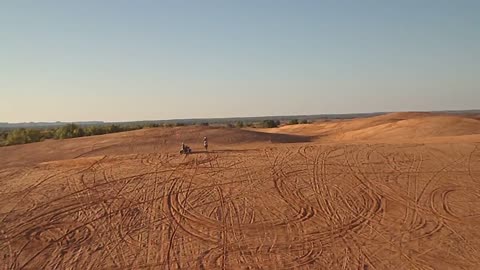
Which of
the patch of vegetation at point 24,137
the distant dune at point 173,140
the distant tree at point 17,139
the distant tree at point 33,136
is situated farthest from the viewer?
the distant tree at point 33,136

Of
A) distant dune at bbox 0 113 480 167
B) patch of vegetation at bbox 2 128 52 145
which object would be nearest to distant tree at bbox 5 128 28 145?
patch of vegetation at bbox 2 128 52 145

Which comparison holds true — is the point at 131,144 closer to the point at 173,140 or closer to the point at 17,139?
the point at 173,140

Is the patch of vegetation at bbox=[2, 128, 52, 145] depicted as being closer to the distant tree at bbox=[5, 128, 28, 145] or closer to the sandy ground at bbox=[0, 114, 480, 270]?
the distant tree at bbox=[5, 128, 28, 145]

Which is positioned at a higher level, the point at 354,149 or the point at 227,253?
the point at 354,149

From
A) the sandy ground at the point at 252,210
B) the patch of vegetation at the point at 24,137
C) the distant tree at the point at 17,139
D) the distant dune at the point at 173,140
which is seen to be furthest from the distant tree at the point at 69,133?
the sandy ground at the point at 252,210

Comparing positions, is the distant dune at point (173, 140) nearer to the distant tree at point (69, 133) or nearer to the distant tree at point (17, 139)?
the distant tree at point (17, 139)

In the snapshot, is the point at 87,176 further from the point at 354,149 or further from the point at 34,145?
the point at 34,145

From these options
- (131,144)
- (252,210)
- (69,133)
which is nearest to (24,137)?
(69,133)

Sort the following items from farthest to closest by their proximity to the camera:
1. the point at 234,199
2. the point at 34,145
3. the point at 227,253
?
the point at 34,145 → the point at 234,199 → the point at 227,253

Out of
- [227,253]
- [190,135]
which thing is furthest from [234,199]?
[190,135]
